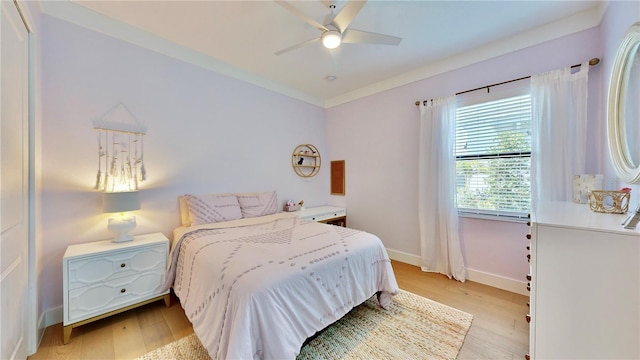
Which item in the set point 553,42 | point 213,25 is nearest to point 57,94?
point 213,25

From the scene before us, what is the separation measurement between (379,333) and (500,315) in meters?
1.17

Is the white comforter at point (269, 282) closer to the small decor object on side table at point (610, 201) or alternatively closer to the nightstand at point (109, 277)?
the nightstand at point (109, 277)

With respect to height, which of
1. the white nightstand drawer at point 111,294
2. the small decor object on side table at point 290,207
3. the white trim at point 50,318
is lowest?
the white trim at point 50,318

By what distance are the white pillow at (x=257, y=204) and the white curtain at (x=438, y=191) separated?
2.02m

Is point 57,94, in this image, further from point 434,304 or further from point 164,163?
point 434,304

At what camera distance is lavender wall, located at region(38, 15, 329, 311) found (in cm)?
198

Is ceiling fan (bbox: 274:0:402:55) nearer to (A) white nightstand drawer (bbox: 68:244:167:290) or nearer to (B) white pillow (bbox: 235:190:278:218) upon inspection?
(B) white pillow (bbox: 235:190:278:218)

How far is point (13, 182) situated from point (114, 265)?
0.90 metres

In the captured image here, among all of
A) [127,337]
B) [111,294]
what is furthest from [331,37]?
[127,337]

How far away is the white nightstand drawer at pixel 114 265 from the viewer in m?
1.78

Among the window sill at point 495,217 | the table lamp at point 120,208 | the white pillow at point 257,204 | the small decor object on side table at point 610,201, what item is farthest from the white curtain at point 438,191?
the table lamp at point 120,208

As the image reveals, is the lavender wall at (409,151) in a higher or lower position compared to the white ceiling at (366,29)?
lower

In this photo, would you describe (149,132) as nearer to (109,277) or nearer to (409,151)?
Answer: (109,277)

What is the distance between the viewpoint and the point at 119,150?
2297 mm
